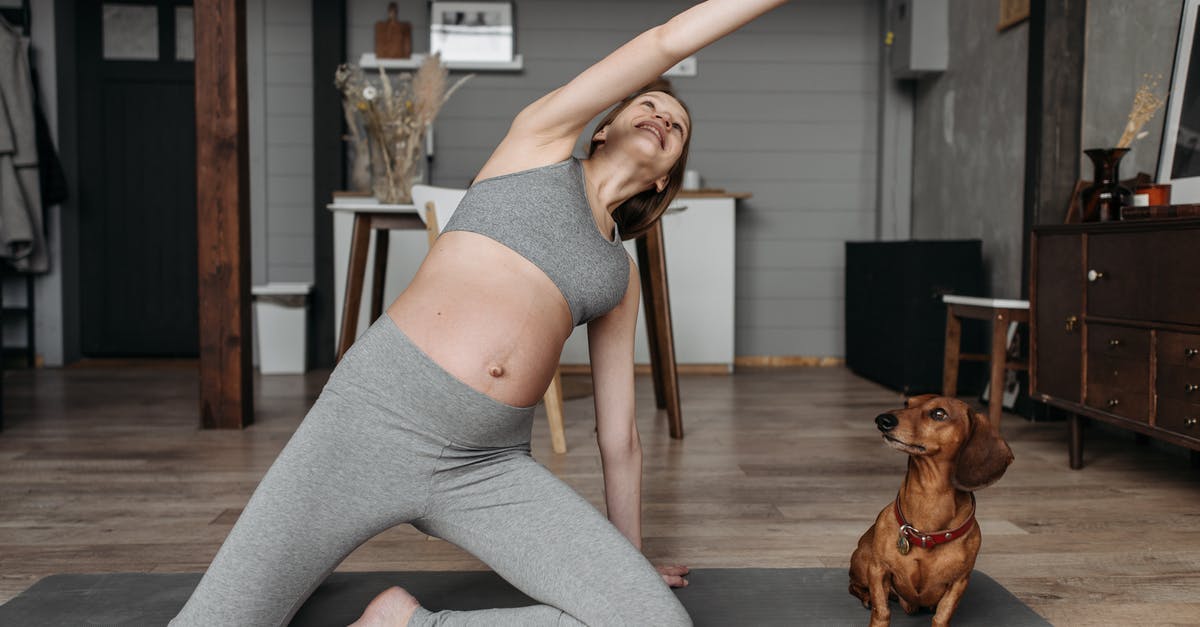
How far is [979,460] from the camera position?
148cm

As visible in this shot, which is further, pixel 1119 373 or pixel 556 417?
pixel 556 417

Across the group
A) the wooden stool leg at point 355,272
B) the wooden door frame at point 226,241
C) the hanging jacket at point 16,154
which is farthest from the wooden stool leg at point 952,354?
the hanging jacket at point 16,154

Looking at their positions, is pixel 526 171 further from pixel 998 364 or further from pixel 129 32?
pixel 129 32

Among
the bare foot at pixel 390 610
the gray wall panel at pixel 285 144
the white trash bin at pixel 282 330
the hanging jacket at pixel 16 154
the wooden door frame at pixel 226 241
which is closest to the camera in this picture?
the bare foot at pixel 390 610

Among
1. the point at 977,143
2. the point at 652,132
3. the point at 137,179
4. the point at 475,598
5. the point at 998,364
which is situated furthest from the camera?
the point at 137,179

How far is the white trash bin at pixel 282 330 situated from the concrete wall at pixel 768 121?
1117mm

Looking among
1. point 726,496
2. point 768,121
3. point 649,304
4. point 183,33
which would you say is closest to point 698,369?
point 768,121

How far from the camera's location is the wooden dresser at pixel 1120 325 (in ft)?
7.81

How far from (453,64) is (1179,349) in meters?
4.12

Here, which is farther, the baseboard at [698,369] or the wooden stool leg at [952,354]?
the baseboard at [698,369]

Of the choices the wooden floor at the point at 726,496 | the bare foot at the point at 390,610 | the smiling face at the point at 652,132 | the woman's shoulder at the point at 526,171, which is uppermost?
the smiling face at the point at 652,132

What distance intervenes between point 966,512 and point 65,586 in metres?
1.65

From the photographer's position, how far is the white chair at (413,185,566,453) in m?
3.04

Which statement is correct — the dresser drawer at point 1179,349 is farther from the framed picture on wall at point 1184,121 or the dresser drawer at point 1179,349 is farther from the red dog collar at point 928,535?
the red dog collar at point 928,535
